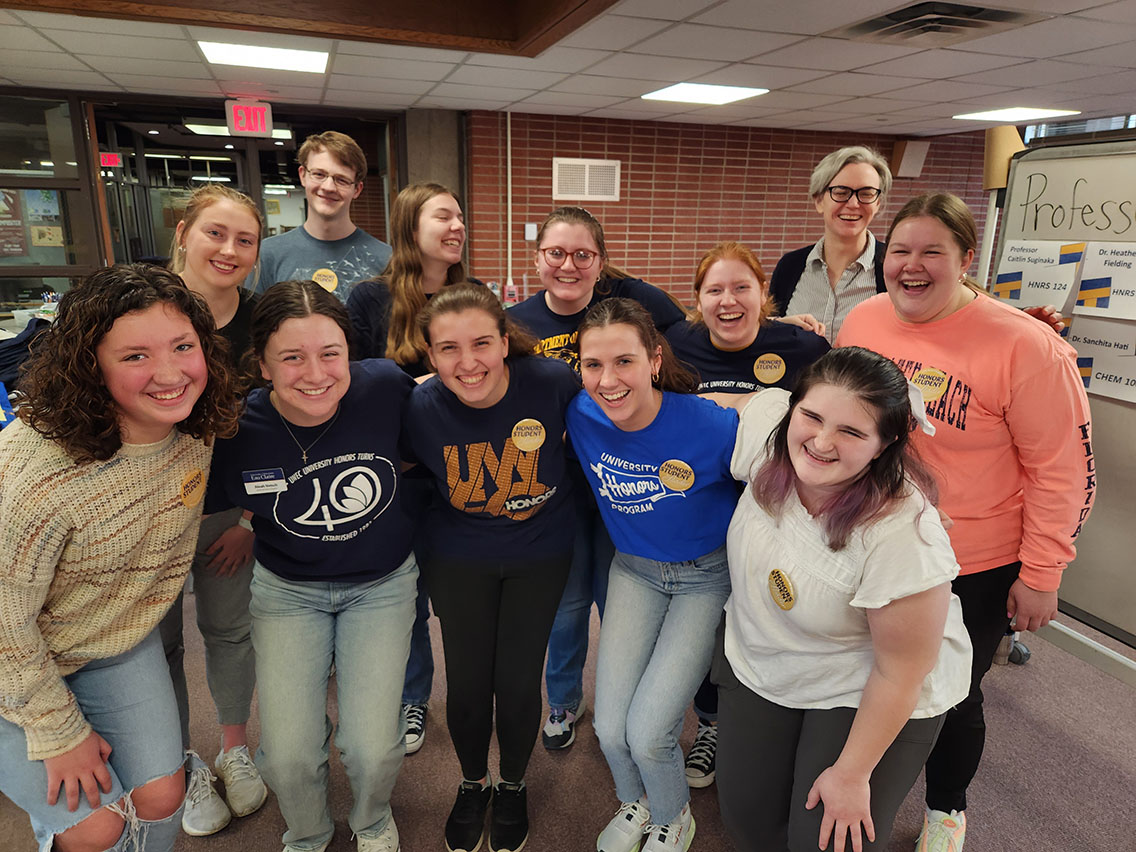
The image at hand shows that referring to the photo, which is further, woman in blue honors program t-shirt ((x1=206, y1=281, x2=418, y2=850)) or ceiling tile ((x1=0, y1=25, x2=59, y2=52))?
ceiling tile ((x1=0, y1=25, x2=59, y2=52))

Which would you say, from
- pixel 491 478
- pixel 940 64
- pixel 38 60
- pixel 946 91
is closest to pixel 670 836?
pixel 491 478

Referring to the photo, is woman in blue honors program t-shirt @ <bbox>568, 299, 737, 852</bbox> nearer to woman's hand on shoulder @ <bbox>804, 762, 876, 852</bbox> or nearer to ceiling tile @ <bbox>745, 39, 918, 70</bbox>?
woman's hand on shoulder @ <bbox>804, 762, 876, 852</bbox>

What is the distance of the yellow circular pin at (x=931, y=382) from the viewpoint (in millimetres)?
1592

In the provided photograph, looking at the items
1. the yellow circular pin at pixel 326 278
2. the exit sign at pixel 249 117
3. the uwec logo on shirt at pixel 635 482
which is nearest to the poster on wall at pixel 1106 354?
the uwec logo on shirt at pixel 635 482

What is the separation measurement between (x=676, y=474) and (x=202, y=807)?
1578mm

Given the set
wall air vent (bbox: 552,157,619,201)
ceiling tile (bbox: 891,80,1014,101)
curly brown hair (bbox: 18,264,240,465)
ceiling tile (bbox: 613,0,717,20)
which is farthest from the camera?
wall air vent (bbox: 552,157,619,201)

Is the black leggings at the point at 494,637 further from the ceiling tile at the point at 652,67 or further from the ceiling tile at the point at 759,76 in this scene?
the ceiling tile at the point at 759,76

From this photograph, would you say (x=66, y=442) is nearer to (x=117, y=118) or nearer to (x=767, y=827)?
(x=767, y=827)

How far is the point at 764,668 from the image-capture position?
1.48m

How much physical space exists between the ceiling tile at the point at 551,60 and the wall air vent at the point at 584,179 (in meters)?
2.12

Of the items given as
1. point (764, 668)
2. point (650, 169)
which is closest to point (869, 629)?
point (764, 668)

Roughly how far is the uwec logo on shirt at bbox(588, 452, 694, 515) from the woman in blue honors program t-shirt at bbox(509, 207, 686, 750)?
206 mm

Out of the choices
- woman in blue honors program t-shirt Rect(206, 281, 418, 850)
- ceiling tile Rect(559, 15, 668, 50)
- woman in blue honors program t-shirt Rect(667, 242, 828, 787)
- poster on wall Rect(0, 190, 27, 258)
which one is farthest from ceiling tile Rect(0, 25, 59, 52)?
woman in blue honors program t-shirt Rect(667, 242, 828, 787)

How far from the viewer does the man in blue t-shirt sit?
2.46m
